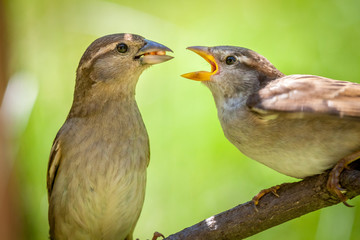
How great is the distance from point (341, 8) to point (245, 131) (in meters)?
1.96

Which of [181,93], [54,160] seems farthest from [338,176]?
A: [181,93]

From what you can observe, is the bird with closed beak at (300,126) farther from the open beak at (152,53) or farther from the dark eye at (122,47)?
the dark eye at (122,47)

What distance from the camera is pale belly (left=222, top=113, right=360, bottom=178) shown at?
10.1 ft

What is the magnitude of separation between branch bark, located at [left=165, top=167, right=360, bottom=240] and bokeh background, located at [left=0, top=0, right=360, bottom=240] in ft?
3.71

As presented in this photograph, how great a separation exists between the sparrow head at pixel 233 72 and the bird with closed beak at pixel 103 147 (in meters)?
0.30

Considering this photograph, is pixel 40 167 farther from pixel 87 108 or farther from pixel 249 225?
pixel 249 225

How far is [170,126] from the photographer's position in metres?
4.83

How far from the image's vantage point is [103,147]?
3705 millimetres

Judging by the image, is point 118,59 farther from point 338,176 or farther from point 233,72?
point 338,176

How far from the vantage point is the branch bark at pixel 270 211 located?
316cm

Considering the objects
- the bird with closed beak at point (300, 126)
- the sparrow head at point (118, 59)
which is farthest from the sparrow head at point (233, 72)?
the sparrow head at point (118, 59)

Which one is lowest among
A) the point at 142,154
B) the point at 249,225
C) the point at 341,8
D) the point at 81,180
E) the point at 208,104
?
the point at 249,225

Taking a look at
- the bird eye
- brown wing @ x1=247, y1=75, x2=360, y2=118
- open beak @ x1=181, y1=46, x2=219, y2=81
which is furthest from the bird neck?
brown wing @ x1=247, y1=75, x2=360, y2=118

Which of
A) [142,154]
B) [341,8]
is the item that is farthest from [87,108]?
[341,8]
